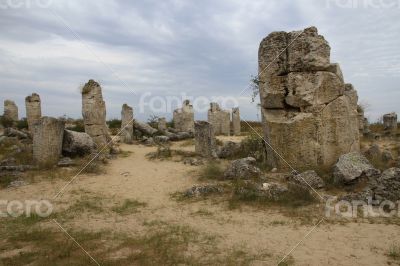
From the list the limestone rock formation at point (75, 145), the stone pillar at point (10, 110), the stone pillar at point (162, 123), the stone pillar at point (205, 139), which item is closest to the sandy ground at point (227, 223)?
the limestone rock formation at point (75, 145)

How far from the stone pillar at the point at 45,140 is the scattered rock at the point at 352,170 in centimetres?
849

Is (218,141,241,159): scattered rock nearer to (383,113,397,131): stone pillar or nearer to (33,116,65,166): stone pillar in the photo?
(33,116,65,166): stone pillar

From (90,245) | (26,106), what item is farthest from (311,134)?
(26,106)

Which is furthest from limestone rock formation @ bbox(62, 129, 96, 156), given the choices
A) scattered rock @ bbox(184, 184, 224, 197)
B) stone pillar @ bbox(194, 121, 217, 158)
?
scattered rock @ bbox(184, 184, 224, 197)

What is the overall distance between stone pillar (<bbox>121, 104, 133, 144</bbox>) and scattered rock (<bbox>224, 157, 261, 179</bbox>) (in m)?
10.4

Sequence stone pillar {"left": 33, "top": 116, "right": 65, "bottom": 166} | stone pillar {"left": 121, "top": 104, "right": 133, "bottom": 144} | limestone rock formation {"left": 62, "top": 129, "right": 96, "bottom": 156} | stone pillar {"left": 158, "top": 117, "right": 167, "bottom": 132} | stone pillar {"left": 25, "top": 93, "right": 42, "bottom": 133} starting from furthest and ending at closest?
stone pillar {"left": 158, "top": 117, "right": 167, "bottom": 132}
stone pillar {"left": 25, "top": 93, "right": 42, "bottom": 133}
stone pillar {"left": 121, "top": 104, "right": 133, "bottom": 144}
limestone rock formation {"left": 62, "top": 129, "right": 96, "bottom": 156}
stone pillar {"left": 33, "top": 116, "right": 65, "bottom": 166}

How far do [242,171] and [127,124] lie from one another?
1168 cm

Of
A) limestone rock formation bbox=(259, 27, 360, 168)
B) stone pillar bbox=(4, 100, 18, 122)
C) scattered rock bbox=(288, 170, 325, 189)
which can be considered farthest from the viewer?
stone pillar bbox=(4, 100, 18, 122)

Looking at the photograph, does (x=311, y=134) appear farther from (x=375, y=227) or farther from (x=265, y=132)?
(x=375, y=227)

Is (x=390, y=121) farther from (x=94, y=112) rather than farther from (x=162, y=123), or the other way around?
(x=94, y=112)

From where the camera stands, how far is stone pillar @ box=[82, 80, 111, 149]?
617 inches

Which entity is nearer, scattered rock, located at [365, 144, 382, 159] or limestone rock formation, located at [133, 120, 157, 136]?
scattered rock, located at [365, 144, 382, 159]

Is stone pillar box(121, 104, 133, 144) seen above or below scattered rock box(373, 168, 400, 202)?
above

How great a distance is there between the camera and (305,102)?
10445mm
